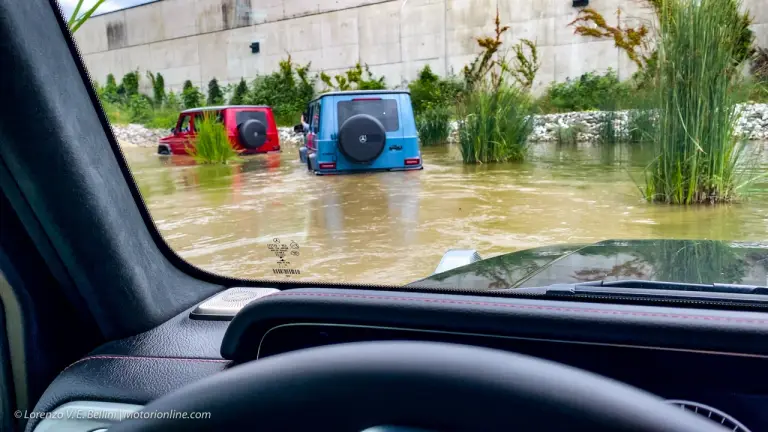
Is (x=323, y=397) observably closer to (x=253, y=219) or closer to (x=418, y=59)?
(x=418, y=59)

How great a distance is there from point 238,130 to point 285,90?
0.22 meters

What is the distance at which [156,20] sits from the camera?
74.1 inches

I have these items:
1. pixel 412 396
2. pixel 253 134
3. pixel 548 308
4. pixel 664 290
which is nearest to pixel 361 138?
pixel 253 134

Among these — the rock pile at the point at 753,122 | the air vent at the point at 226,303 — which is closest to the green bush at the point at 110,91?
the air vent at the point at 226,303

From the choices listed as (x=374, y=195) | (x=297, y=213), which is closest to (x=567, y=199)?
(x=374, y=195)

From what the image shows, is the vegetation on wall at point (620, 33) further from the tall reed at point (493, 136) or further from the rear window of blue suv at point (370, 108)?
the tall reed at point (493, 136)

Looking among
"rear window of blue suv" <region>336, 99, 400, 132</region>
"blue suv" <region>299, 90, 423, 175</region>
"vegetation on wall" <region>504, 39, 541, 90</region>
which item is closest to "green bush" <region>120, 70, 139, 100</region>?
"blue suv" <region>299, 90, 423, 175</region>

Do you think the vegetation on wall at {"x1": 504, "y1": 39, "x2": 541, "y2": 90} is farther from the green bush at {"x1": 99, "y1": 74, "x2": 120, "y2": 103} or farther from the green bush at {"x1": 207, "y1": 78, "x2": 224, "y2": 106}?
the green bush at {"x1": 99, "y1": 74, "x2": 120, "y2": 103}

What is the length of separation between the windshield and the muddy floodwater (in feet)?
0.06

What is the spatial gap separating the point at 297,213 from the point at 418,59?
65.3 inches

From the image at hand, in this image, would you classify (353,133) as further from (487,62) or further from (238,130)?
(487,62)

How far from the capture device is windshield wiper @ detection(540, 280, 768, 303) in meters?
0.99

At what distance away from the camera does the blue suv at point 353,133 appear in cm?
307

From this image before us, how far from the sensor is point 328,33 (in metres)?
2.06
